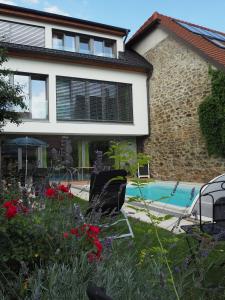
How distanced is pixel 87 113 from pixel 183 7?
5820mm

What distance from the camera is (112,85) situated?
1625 centimetres

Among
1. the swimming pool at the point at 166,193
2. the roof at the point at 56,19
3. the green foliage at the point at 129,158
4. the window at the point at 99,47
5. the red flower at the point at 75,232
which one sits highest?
the roof at the point at 56,19

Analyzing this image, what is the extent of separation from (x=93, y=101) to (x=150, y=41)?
411 centimetres

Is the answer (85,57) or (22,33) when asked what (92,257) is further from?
(22,33)

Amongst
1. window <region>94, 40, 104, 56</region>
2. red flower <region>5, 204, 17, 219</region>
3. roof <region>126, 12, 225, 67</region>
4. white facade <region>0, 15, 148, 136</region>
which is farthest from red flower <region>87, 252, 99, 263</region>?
window <region>94, 40, 104, 56</region>

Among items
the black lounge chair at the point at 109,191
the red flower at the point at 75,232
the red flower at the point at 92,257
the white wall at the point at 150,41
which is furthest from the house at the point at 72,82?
the red flower at the point at 92,257

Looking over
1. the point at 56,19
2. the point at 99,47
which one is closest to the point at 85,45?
the point at 99,47

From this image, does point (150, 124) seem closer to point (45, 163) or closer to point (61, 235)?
point (45, 163)

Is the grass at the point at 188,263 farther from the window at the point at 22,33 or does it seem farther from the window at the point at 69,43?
the window at the point at 69,43

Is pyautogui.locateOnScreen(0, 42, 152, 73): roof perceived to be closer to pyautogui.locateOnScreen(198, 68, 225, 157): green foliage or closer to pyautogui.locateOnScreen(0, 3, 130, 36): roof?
pyautogui.locateOnScreen(0, 3, 130, 36): roof

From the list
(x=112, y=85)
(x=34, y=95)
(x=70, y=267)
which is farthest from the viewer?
(x=112, y=85)

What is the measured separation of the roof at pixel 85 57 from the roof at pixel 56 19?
3.99ft

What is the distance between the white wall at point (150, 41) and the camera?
15.9m

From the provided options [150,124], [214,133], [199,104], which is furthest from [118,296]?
[150,124]
